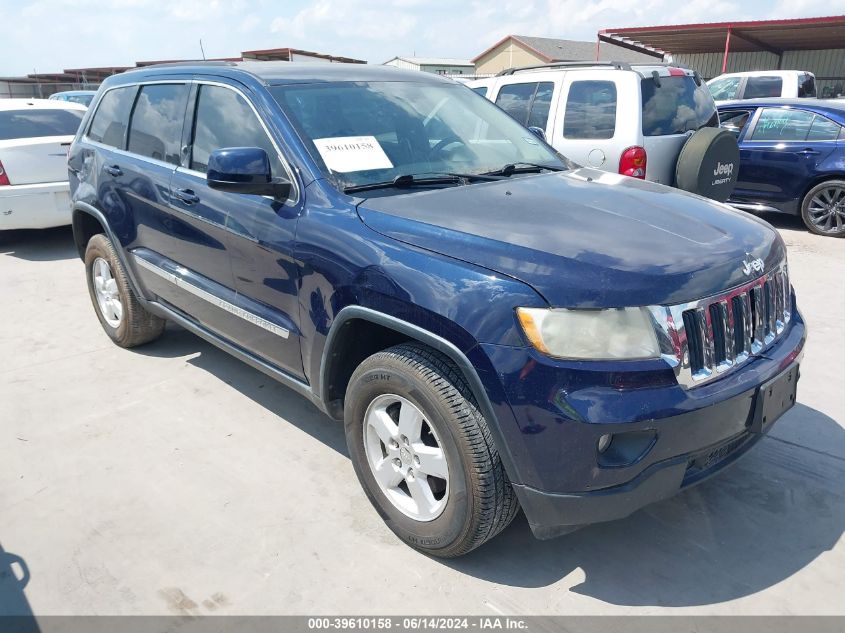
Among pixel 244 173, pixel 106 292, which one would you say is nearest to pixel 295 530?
pixel 244 173

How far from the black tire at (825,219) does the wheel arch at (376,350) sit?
7.10m

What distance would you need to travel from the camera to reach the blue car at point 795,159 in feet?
25.5

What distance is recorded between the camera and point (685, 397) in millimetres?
2154

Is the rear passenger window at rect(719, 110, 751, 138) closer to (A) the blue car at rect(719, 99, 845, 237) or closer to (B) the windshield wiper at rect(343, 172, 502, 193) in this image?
(A) the blue car at rect(719, 99, 845, 237)

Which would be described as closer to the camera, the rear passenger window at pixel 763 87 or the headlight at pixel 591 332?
the headlight at pixel 591 332

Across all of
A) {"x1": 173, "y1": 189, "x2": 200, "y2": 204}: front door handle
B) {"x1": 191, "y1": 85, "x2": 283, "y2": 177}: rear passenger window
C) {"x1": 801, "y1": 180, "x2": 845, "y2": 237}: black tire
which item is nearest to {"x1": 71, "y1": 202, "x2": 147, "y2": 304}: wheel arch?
{"x1": 173, "y1": 189, "x2": 200, "y2": 204}: front door handle

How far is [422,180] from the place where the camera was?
2.99m

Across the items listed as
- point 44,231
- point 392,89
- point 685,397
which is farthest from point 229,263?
point 44,231

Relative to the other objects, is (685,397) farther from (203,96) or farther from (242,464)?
(203,96)

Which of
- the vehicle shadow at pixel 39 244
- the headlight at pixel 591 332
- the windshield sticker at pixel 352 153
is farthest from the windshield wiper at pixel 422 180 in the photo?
the vehicle shadow at pixel 39 244

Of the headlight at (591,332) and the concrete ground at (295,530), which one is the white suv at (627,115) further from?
the headlight at (591,332)

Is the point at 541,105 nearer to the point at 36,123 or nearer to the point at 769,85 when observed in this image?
the point at 36,123

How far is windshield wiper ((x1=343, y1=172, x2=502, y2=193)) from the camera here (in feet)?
9.42

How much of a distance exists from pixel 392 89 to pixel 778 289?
2074 mm
